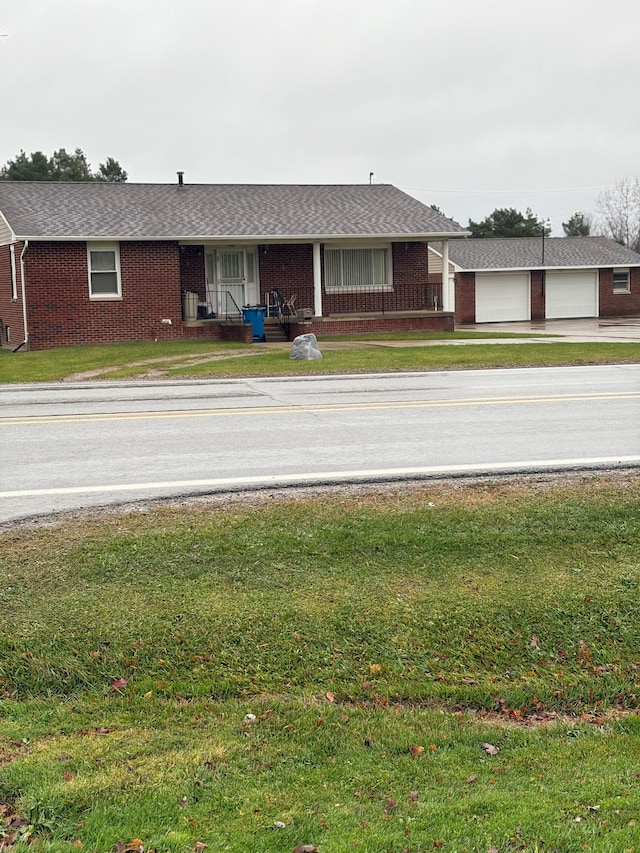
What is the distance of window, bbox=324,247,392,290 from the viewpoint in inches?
1277

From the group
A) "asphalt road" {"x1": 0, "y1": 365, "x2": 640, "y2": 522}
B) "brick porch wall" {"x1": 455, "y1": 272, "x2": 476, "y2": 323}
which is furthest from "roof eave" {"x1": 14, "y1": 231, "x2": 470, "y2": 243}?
"brick porch wall" {"x1": 455, "y1": 272, "x2": 476, "y2": 323}

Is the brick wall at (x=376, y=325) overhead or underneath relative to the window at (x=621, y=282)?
underneath

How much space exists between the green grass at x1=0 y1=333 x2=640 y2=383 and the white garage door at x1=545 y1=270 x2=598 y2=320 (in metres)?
22.2

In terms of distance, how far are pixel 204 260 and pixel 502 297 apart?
19.8m

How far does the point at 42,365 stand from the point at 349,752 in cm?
1866

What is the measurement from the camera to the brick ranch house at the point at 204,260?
28.4 m

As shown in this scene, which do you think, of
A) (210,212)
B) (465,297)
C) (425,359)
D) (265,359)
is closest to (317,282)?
(210,212)

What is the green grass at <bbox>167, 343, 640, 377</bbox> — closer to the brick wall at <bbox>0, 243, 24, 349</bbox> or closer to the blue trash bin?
the blue trash bin

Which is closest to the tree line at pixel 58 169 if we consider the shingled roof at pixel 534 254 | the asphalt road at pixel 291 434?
the shingled roof at pixel 534 254

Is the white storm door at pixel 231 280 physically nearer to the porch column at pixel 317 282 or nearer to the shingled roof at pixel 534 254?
the porch column at pixel 317 282

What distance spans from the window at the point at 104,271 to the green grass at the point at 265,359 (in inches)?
112

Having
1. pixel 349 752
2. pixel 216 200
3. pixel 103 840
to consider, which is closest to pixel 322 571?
pixel 349 752

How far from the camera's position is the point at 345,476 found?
8.43 m

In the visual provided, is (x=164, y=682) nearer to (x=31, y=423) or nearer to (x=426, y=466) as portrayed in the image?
(x=426, y=466)
